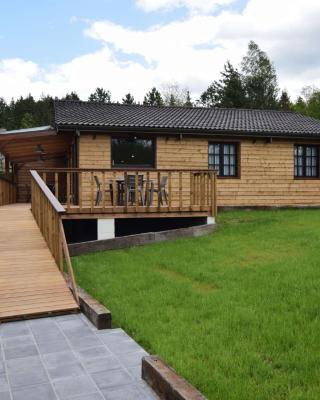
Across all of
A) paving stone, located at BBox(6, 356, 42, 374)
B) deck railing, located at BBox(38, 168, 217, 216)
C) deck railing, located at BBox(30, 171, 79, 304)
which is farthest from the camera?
deck railing, located at BBox(38, 168, 217, 216)

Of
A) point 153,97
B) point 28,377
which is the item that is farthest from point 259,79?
point 28,377

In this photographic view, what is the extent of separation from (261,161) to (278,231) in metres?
5.44

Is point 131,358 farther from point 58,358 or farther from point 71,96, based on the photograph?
point 71,96

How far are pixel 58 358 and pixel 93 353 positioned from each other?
0.33 m

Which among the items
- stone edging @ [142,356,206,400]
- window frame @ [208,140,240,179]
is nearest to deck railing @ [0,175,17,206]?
window frame @ [208,140,240,179]

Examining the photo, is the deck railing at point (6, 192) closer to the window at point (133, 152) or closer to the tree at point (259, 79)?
the window at point (133, 152)

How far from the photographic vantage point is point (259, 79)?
4553 cm

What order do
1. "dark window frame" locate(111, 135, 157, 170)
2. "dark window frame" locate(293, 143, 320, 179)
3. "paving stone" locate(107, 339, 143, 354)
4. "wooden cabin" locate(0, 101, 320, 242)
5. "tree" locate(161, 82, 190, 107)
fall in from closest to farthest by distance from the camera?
"paving stone" locate(107, 339, 143, 354), "wooden cabin" locate(0, 101, 320, 242), "dark window frame" locate(111, 135, 157, 170), "dark window frame" locate(293, 143, 320, 179), "tree" locate(161, 82, 190, 107)

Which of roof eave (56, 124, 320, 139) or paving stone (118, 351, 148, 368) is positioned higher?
roof eave (56, 124, 320, 139)

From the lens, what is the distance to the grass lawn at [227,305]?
3621 millimetres

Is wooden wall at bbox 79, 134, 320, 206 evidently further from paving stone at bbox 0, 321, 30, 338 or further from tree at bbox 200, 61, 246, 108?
tree at bbox 200, 61, 246, 108

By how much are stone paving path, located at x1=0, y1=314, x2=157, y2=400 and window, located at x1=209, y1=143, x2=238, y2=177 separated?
33.5ft

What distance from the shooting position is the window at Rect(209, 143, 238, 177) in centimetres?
1480

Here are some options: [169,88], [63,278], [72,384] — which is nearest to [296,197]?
[63,278]
